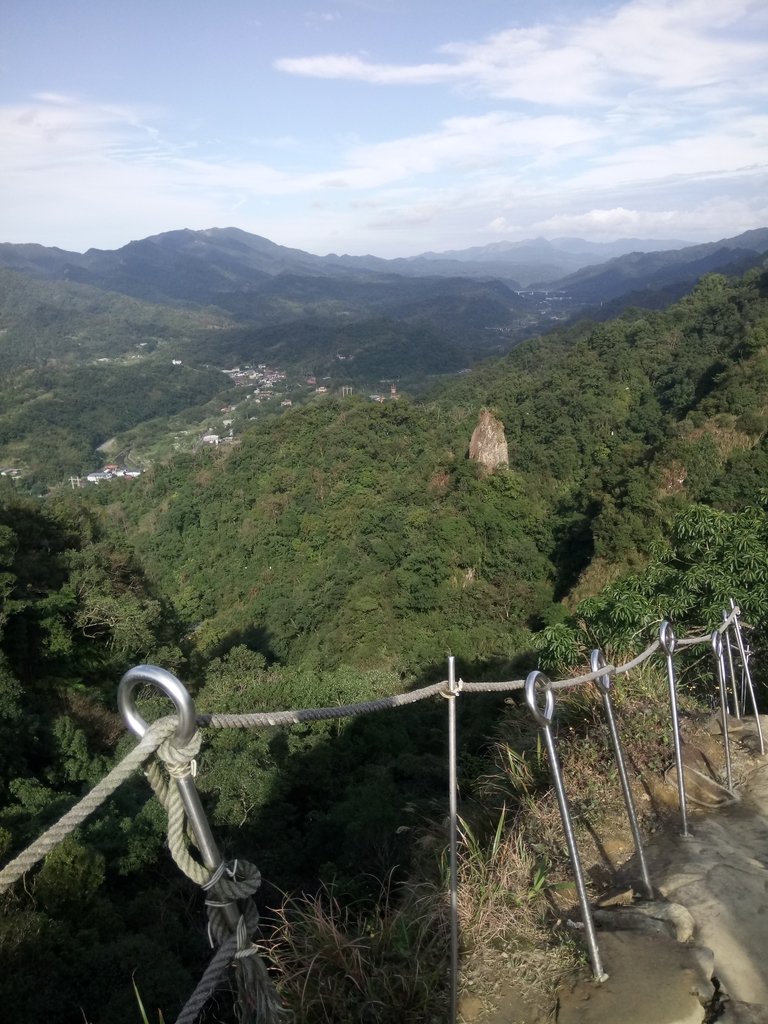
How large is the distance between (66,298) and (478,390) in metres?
152

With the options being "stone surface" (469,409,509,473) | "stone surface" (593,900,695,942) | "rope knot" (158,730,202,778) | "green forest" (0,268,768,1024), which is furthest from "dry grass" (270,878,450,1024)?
"stone surface" (469,409,509,473)

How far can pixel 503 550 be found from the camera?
21422mm

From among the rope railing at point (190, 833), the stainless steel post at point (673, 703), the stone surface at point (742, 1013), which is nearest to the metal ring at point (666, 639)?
the stainless steel post at point (673, 703)

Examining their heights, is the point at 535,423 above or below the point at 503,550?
above

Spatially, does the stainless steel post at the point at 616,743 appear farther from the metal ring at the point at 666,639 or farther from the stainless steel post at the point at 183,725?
the stainless steel post at the point at 183,725

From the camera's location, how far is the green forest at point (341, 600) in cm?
484

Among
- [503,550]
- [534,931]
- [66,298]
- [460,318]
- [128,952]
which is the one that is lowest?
[503,550]

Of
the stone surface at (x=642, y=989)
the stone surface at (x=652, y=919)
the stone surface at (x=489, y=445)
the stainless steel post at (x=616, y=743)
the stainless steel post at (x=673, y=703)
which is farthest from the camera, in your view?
the stone surface at (x=489, y=445)

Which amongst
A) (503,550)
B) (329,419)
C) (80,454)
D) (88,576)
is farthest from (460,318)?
(88,576)

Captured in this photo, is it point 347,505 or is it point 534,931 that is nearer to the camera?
point 534,931

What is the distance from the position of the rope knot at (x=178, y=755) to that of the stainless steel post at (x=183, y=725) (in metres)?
0.01

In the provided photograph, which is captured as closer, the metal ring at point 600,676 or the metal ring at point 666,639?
the metal ring at point 600,676

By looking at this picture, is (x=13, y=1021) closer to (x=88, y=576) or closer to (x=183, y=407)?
(x=88, y=576)

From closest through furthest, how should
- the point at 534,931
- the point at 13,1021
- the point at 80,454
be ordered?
the point at 534,931
the point at 13,1021
the point at 80,454
